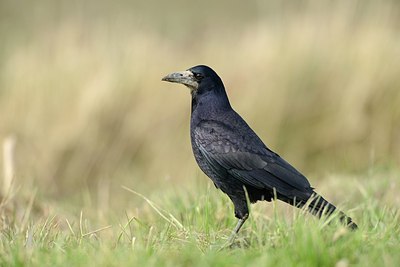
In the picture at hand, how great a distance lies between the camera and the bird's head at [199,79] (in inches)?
191

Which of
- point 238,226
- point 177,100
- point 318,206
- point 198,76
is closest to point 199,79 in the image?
point 198,76

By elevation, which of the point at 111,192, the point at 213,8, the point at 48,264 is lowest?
the point at 111,192

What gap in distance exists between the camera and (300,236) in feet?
11.7

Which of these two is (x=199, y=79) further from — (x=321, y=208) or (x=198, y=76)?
(x=321, y=208)

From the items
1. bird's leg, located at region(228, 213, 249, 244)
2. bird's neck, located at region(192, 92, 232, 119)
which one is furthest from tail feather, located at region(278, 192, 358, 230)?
bird's neck, located at region(192, 92, 232, 119)

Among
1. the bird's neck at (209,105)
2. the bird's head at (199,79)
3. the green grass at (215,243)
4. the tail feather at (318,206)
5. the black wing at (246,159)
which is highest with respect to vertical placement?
the bird's head at (199,79)

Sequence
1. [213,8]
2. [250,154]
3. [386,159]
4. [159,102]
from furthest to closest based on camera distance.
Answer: [213,8]
[159,102]
[386,159]
[250,154]

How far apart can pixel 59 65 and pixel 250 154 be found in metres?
4.75

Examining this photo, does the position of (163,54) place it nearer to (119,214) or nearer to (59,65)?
(59,65)

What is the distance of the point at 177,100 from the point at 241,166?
4.29m

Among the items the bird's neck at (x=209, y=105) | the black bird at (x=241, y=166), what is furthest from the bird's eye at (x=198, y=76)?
the black bird at (x=241, y=166)

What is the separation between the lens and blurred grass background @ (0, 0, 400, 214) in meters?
8.45

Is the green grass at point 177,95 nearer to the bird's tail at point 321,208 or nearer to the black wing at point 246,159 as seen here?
the black wing at point 246,159

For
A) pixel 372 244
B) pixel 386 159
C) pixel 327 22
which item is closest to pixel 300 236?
pixel 372 244
